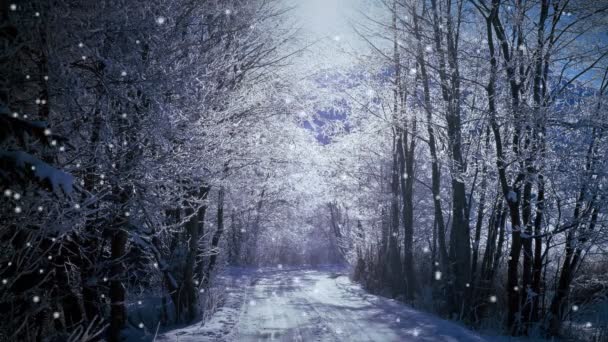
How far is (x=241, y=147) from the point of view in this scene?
10.8 m

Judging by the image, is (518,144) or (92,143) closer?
(92,143)

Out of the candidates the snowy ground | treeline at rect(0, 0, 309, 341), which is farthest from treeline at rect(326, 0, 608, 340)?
treeline at rect(0, 0, 309, 341)

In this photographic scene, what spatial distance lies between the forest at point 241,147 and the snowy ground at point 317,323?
156mm

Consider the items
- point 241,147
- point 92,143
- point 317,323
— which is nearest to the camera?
point 92,143

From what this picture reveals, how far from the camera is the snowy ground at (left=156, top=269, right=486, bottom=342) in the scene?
326 inches

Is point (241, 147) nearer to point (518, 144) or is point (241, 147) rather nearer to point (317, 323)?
point (317, 323)

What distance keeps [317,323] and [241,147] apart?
4.84m

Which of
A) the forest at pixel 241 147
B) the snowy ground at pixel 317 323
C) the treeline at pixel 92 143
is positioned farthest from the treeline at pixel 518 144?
the treeline at pixel 92 143

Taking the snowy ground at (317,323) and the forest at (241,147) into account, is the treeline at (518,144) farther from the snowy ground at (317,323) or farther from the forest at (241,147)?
the snowy ground at (317,323)

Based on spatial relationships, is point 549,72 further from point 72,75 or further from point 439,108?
point 72,75

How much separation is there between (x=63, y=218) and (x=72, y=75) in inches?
75.9

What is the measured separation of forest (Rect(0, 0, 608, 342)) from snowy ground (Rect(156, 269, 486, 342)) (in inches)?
6.1

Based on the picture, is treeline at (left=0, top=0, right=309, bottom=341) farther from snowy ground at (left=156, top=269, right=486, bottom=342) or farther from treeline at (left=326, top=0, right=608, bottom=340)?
treeline at (left=326, top=0, right=608, bottom=340)

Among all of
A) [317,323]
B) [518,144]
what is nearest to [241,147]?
[317,323]
